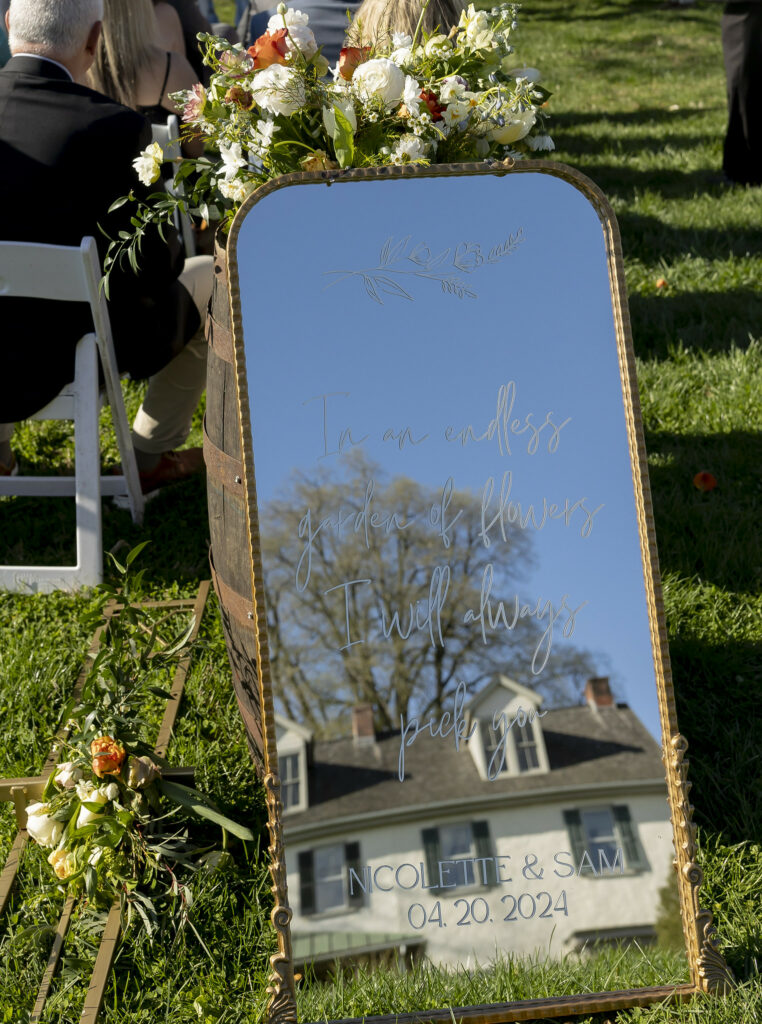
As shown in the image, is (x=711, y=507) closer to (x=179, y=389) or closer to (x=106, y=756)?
(x=179, y=389)

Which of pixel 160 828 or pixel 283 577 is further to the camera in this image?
pixel 160 828

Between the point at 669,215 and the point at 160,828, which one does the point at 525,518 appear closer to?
the point at 160,828

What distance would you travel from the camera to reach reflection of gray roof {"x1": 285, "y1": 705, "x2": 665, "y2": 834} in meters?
1.75

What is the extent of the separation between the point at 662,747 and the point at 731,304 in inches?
123

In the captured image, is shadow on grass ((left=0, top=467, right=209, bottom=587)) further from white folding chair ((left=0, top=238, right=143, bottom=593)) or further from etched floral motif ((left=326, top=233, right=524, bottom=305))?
etched floral motif ((left=326, top=233, right=524, bottom=305))

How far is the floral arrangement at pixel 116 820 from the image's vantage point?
6.26 ft

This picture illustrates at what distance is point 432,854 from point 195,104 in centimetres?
159

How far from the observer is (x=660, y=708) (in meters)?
1.81

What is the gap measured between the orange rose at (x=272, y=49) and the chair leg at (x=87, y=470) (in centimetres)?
134

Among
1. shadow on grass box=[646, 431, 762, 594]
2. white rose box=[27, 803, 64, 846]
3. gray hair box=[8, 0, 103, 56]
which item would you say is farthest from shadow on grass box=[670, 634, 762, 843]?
gray hair box=[8, 0, 103, 56]

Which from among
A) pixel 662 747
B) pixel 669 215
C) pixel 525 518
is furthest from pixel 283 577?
pixel 669 215

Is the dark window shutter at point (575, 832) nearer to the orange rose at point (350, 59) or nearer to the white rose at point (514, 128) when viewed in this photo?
the white rose at point (514, 128)

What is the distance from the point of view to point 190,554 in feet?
10.4

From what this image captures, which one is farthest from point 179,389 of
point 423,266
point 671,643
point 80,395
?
point 671,643
